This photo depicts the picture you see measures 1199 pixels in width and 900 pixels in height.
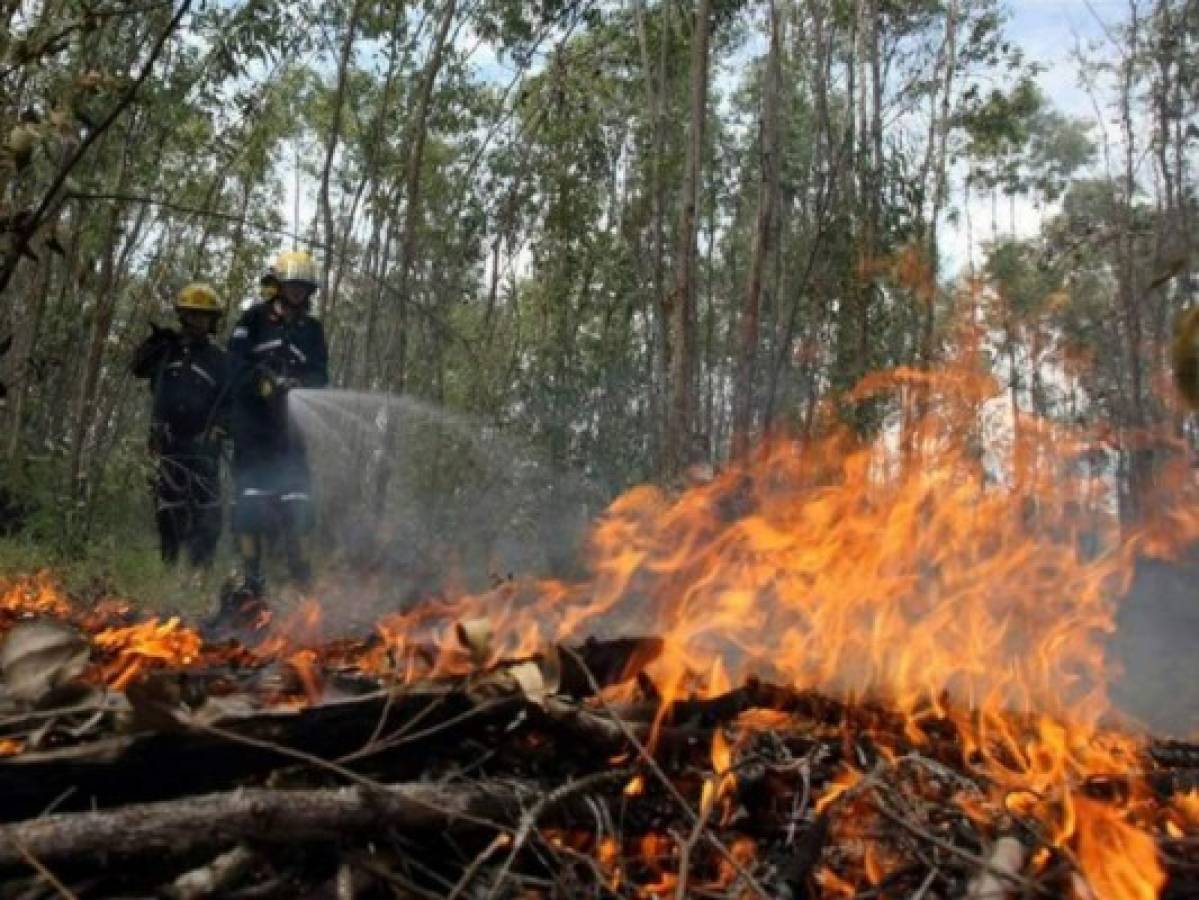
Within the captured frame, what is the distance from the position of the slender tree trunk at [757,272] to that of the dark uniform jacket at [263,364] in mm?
4367

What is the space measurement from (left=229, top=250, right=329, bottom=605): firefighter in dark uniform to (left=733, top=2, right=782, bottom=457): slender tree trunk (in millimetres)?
4350

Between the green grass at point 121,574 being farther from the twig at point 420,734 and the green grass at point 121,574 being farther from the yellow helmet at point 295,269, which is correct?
the twig at point 420,734

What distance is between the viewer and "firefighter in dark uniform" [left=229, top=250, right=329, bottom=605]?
24.6 ft

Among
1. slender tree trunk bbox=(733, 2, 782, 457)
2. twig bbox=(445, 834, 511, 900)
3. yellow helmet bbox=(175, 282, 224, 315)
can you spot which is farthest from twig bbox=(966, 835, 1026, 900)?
slender tree trunk bbox=(733, 2, 782, 457)

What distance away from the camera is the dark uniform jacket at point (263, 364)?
24.9 feet

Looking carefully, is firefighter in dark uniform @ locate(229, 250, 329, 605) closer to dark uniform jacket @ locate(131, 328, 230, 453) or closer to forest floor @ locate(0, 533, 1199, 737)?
forest floor @ locate(0, 533, 1199, 737)

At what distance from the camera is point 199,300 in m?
8.37

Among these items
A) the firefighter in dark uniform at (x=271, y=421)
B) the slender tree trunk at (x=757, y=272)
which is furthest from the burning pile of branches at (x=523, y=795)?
the slender tree trunk at (x=757, y=272)

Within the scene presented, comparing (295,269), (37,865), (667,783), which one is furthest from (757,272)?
(37,865)

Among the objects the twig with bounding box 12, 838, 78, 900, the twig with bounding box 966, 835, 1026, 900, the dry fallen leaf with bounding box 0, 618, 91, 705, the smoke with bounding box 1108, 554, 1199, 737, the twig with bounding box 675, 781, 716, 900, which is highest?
the dry fallen leaf with bounding box 0, 618, 91, 705

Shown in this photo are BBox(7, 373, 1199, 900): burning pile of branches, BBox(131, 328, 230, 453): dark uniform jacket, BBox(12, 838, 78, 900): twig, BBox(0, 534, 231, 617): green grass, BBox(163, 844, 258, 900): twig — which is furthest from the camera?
BBox(131, 328, 230, 453): dark uniform jacket

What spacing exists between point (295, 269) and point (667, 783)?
6.37 metres

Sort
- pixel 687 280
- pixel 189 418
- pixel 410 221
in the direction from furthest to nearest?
pixel 410 221
pixel 687 280
pixel 189 418

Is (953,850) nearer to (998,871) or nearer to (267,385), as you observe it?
(998,871)
